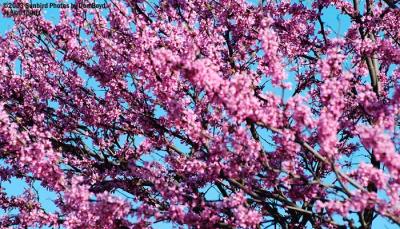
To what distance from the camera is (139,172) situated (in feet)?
27.2

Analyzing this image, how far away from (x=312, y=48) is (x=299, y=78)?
0.65m

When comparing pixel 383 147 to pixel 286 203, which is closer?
pixel 383 147

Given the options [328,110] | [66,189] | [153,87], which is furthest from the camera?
[153,87]

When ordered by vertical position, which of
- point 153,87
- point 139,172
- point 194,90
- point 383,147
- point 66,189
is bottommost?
point 383,147

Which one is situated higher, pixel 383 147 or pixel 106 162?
pixel 106 162

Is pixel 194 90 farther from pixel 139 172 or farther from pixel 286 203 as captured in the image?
pixel 286 203

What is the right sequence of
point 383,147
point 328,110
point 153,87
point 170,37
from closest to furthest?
point 383,147
point 328,110
point 153,87
point 170,37

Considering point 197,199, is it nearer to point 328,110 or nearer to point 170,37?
point 328,110

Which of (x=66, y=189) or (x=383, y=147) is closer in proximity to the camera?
(x=383, y=147)

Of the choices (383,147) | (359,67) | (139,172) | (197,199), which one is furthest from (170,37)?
(383,147)

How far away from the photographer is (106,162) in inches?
380

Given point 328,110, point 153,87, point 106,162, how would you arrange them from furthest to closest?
1. point 106,162
2. point 153,87
3. point 328,110

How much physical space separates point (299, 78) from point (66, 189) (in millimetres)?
5804

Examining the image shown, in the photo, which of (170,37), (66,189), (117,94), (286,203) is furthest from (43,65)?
(286,203)
